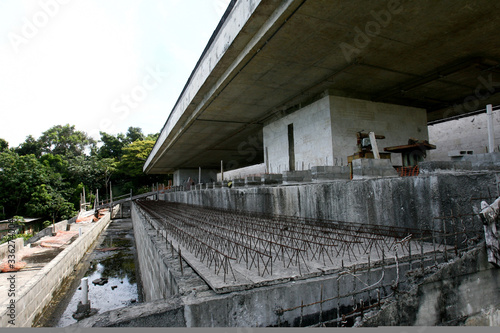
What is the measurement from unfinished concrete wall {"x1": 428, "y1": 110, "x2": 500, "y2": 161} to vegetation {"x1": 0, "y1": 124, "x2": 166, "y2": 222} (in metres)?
38.8

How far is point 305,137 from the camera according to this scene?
14406mm

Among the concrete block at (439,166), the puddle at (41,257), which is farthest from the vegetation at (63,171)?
the concrete block at (439,166)

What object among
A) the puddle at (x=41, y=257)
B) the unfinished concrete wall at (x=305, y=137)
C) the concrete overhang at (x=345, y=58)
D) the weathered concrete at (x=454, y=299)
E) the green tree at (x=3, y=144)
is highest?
the green tree at (x=3, y=144)

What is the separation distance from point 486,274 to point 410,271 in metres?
1.22

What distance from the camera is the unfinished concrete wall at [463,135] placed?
17.3 m

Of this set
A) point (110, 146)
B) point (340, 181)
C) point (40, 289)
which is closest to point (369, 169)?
point (340, 181)

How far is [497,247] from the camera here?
3781 millimetres

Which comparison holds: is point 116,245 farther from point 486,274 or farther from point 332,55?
point 486,274

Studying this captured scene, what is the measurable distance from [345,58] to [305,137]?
5.09 metres

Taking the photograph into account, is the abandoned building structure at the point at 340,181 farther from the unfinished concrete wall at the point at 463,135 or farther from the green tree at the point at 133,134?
the green tree at the point at 133,134

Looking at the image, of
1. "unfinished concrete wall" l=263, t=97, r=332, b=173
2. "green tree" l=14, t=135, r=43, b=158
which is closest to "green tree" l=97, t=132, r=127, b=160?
"green tree" l=14, t=135, r=43, b=158

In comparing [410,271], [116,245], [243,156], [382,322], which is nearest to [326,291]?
[382,322]

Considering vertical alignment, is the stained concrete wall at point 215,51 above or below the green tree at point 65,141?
below

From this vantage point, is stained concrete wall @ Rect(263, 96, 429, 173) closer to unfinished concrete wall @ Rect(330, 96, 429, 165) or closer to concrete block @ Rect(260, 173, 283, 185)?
unfinished concrete wall @ Rect(330, 96, 429, 165)
